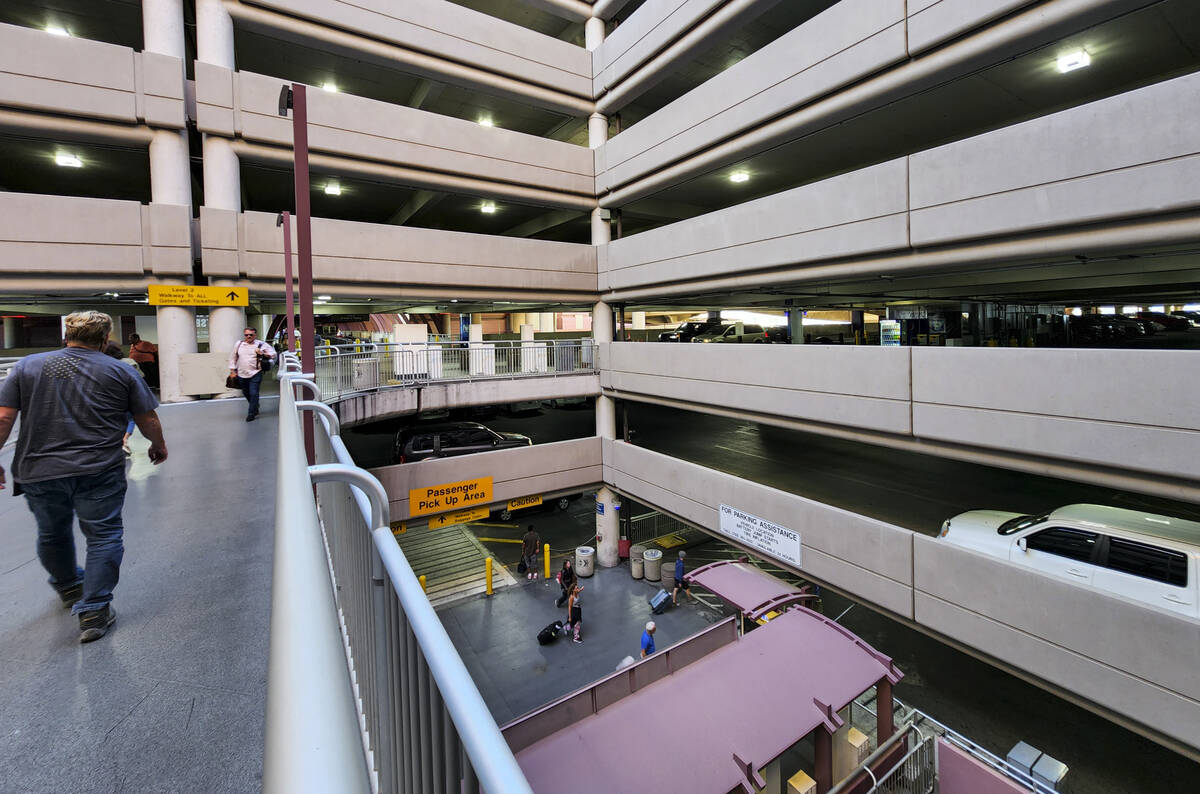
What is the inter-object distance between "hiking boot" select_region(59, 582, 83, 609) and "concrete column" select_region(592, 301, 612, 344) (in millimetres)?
15326

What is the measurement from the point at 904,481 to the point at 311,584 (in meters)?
15.6

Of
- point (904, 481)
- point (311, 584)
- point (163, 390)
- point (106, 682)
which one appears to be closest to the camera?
point (311, 584)

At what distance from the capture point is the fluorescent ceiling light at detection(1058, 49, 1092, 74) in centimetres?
868

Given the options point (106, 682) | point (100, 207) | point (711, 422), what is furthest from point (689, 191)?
point (106, 682)

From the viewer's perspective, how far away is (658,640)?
13.3 meters

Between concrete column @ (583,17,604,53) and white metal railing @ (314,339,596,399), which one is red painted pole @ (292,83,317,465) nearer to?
white metal railing @ (314,339,596,399)

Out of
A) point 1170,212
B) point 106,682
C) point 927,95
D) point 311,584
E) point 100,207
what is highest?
point 927,95

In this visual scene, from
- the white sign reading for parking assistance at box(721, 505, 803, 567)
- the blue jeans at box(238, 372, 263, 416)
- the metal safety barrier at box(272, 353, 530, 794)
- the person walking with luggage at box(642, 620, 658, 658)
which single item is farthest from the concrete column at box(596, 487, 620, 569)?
the metal safety barrier at box(272, 353, 530, 794)

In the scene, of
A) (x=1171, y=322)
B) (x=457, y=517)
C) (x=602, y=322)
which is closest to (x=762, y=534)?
(x=457, y=517)

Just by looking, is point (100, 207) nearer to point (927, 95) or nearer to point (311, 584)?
point (311, 584)

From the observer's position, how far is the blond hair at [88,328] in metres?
3.69

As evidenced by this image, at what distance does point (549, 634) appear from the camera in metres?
13.2

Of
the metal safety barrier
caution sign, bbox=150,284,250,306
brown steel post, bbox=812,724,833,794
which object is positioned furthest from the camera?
caution sign, bbox=150,284,250,306

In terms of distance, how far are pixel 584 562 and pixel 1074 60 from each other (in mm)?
16263
